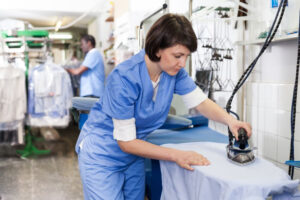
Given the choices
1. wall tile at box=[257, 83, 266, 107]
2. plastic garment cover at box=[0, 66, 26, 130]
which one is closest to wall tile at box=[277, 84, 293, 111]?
wall tile at box=[257, 83, 266, 107]

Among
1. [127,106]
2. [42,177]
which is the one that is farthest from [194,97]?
[42,177]

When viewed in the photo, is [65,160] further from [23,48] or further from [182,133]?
[182,133]

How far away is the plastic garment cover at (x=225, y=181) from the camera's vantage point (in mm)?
825

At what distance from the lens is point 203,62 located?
1.93m

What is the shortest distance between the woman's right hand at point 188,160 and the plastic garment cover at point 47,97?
268 centimetres

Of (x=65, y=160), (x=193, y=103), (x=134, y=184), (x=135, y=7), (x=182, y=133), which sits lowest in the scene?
(x=65, y=160)

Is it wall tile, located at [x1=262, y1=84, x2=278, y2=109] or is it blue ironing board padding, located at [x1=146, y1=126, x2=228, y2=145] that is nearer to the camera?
blue ironing board padding, located at [x1=146, y1=126, x2=228, y2=145]

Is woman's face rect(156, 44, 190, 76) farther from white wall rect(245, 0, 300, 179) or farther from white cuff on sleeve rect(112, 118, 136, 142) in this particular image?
white wall rect(245, 0, 300, 179)

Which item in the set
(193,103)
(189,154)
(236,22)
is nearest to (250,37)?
(236,22)

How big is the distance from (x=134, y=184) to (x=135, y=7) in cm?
204

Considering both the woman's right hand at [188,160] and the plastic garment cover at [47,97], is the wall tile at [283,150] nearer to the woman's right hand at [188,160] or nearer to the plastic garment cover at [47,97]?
the woman's right hand at [188,160]

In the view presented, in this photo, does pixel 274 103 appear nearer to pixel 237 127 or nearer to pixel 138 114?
pixel 237 127

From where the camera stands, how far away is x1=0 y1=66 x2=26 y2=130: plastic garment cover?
3273 millimetres

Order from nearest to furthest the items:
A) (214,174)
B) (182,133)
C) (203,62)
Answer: (214,174)
(182,133)
(203,62)
